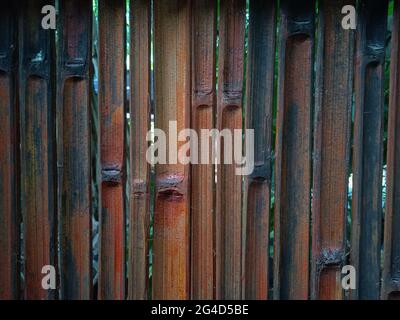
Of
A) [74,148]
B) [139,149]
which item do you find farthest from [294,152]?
[74,148]

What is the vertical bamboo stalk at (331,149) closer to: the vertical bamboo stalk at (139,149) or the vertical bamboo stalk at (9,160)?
the vertical bamboo stalk at (139,149)

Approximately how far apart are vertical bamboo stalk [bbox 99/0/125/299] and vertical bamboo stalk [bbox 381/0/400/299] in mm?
894

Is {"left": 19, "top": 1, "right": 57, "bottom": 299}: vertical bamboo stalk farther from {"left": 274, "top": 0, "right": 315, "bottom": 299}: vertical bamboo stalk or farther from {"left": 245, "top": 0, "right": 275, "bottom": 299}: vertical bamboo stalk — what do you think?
{"left": 274, "top": 0, "right": 315, "bottom": 299}: vertical bamboo stalk

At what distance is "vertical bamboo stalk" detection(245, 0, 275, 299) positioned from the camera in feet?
6.10

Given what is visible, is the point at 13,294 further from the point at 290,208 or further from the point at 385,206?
the point at 385,206

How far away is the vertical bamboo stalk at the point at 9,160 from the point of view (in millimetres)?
1866

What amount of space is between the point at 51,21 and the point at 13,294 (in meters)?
0.95

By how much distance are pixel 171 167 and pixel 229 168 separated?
20 cm

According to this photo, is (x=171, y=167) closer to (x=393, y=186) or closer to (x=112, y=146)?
(x=112, y=146)

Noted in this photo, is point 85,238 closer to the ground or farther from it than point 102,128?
closer to the ground

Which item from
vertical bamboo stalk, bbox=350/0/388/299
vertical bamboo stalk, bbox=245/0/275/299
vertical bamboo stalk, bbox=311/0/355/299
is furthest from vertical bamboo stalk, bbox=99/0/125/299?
vertical bamboo stalk, bbox=350/0/388/299
